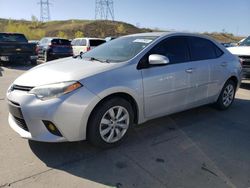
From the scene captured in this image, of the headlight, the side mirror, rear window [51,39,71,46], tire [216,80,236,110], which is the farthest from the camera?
rear window [51,39,71,46]

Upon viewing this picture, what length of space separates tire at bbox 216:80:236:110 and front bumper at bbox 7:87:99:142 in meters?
3.20

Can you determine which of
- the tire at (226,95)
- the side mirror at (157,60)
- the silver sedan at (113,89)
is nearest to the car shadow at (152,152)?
the silver sedan at (113,89)

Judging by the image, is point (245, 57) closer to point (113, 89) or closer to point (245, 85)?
point (245, 85)

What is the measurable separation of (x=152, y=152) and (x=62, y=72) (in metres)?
1.61

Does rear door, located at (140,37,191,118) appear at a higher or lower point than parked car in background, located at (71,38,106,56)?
lower

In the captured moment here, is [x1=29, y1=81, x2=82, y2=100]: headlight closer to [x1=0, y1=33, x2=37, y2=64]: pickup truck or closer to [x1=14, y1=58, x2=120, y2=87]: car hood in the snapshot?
[x1=14, y1=58, x2=120, y2=87]: car hood

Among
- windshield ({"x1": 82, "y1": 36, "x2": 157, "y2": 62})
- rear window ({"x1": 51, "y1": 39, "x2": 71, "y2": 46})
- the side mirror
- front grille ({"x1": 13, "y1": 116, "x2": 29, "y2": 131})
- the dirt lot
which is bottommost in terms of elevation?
the dirt lot

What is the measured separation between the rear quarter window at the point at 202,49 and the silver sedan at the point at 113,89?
23mm

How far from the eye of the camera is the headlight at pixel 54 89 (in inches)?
126

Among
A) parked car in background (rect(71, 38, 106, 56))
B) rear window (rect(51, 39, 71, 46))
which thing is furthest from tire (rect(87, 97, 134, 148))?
rear window (rect(51, 39, 71, 46))

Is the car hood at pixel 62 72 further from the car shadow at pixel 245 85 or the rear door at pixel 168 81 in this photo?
the car shadow at pixel 245 85

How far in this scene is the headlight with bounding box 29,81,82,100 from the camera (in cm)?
320

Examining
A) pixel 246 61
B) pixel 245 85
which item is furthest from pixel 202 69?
pixel 245 85

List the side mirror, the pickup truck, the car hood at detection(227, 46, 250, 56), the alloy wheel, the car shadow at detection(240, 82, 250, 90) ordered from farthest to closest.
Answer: the pickup truck, the car shadow at detection(240, 82, 250, 90), the car hood at detection(227, 46, 250, 56), the side mirror, the alloy wheel
